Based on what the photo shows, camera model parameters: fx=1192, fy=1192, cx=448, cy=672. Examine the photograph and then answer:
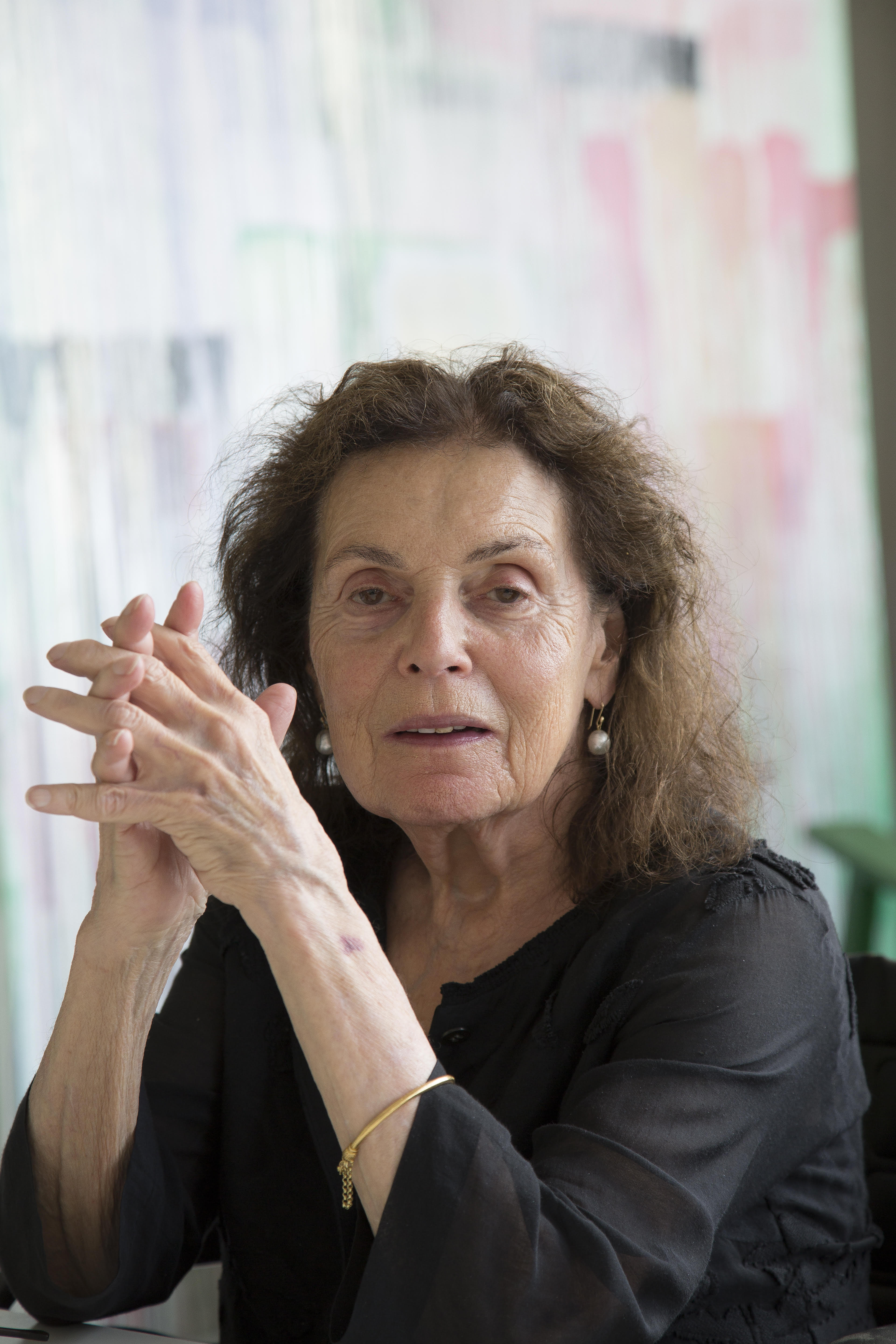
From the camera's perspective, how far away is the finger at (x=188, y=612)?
111 cm

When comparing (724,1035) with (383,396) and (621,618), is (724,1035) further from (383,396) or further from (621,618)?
(383,396)

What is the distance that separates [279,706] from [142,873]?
230mm

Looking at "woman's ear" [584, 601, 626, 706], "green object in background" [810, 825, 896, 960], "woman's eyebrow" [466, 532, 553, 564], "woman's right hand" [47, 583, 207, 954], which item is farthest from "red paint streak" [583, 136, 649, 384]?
"woman's right hand" [47, 583, 207, 954]

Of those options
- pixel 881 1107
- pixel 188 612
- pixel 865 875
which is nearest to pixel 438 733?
pixel 188 612

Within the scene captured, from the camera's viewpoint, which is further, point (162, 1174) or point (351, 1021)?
point (162, 1174)

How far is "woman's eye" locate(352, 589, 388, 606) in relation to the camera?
1.40 metres

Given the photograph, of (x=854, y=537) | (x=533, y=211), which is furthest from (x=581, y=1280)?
(x=854, y=537)

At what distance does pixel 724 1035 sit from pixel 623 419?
0.84 meters

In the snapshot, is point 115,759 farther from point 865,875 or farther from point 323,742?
point 865,875

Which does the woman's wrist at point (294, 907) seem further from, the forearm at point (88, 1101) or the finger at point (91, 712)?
the forearm at point (88, 1101)

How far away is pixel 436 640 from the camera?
129 centimetres

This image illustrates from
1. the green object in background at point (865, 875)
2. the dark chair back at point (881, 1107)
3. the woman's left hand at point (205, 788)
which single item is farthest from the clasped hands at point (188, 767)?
the green object in background at point (865, 875)

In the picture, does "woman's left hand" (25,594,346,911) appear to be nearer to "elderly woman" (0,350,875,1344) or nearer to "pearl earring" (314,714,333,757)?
"elderly woman" (0,350,875,1344)

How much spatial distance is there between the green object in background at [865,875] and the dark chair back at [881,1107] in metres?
1.00
